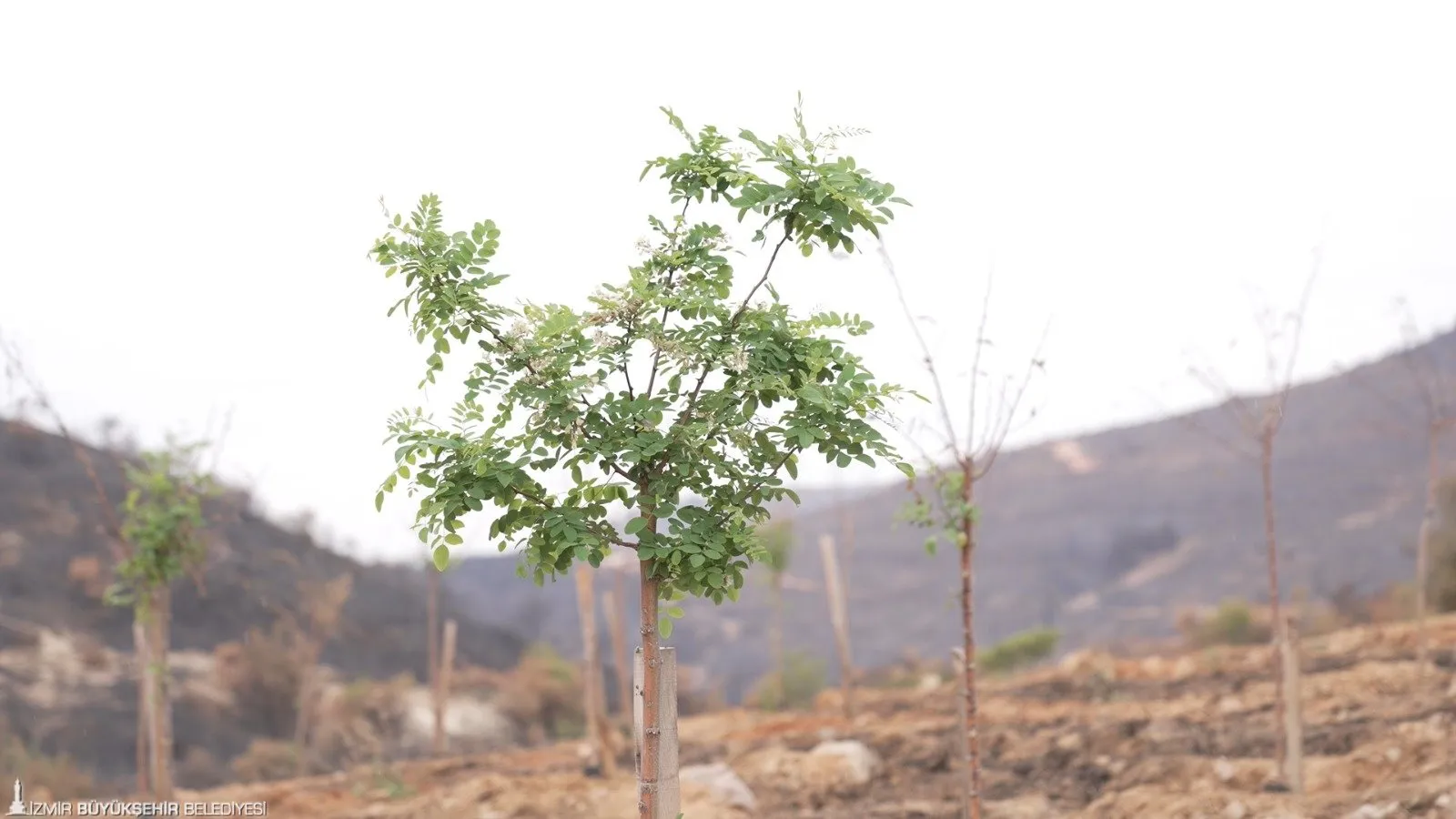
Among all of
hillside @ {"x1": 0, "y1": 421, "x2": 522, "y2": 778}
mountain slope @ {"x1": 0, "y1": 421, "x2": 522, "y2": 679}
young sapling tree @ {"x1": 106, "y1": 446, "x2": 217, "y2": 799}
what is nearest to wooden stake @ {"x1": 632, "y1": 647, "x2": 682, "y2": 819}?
young sapling tree @ {"x1": 106, "y1": 446, "x2": 217, "y2": 799}

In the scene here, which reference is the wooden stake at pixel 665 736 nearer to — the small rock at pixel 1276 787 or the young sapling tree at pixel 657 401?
the young sapling tree at pixel 657 401

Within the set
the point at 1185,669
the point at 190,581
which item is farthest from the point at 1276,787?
the point at 190,581

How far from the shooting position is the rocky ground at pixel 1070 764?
8500 mm

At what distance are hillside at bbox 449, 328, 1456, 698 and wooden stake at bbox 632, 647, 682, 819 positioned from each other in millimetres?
25696

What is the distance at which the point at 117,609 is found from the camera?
22.9 meters

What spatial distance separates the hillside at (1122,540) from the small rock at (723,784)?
19660mm

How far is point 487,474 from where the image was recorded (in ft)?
12.7

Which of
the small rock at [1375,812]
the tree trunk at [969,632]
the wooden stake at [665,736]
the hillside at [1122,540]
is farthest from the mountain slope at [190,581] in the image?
the wooden stake at [665,736]

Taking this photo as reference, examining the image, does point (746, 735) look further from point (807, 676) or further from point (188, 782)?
point (188, 782)

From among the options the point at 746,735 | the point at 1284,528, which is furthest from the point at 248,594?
the point at 1284,528

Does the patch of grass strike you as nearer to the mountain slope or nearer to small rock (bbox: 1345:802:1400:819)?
the mountain slope

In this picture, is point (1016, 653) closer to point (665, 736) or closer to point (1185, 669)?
point (1185, 669)

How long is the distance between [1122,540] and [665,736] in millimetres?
32454

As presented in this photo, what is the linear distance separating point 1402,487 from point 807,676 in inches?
821
